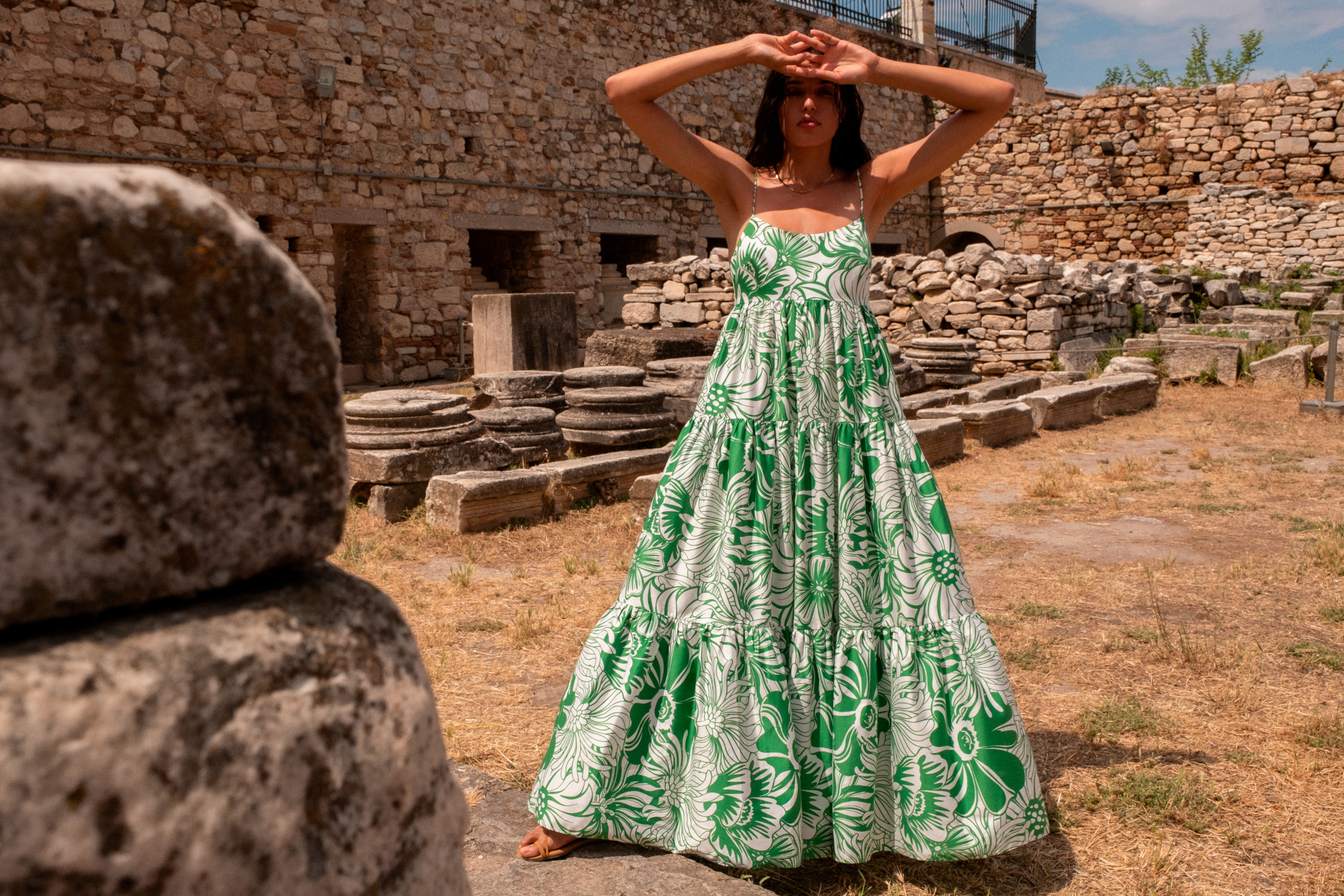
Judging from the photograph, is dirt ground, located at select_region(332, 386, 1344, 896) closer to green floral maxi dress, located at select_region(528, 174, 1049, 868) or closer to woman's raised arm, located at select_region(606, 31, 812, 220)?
green floral maxi dress, located at select_region(528, 174, 1049, 868)

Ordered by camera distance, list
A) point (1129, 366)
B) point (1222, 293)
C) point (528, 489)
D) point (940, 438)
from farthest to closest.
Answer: point (1222, 293) → point (1129, 366) → point (940, 438) → point (528, 489)

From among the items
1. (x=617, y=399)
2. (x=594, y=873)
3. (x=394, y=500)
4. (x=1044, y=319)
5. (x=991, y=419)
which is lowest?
(x=594, y=873)

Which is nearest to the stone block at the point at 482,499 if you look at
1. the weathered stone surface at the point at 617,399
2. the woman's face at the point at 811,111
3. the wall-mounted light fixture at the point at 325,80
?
→ the weathered stone surface at the point at 617,399

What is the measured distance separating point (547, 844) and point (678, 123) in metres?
1.61

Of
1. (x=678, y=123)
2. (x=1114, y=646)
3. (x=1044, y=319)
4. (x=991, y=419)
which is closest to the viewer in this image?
(x=678, y=123)

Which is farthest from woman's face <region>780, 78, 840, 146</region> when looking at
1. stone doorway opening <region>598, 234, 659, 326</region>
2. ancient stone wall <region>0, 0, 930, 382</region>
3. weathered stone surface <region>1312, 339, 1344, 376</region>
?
stone doorway opening <region>598, 234, 659, 326</region>

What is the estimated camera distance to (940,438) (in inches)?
294

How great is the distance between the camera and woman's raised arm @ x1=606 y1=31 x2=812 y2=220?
225 centimetres

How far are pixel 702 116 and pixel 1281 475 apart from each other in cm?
1151

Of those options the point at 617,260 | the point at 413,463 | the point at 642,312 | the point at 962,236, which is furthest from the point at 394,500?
the point at 962,236

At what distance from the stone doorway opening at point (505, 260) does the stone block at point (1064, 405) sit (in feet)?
24.6

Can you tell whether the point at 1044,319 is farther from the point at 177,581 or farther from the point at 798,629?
the point at 177,581

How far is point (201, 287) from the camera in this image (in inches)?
28.3

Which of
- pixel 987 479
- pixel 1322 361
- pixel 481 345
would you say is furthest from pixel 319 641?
pixel 1322 361
